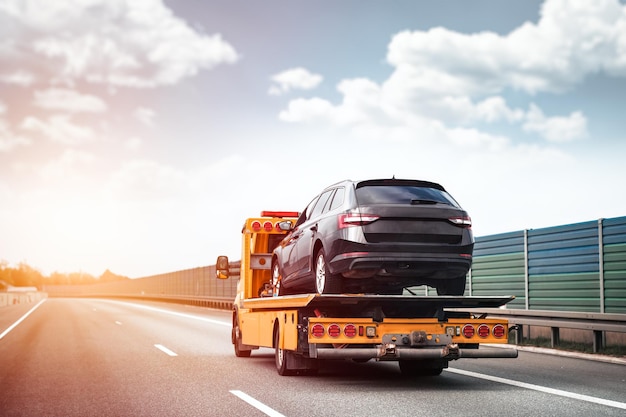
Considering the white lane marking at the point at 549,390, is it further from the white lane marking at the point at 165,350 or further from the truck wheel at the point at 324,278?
the white lane marking at the point at 165,350

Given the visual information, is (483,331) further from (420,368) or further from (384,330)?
(420,368)

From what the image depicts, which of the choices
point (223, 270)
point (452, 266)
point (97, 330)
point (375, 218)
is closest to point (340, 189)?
point (375, 218)

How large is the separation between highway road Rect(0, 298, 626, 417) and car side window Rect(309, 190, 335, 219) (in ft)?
7.66

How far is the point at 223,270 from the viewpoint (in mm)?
16172

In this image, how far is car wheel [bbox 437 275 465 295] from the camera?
1012 cm

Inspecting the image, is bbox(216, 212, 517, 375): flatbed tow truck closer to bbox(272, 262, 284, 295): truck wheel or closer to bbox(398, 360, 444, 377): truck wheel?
bbox(398, 360, 444, 377): truck wheel

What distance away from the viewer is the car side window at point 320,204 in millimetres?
11155

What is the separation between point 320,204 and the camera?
37.4 feet

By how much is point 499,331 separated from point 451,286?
2.71 ft

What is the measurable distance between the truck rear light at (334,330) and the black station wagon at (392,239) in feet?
2.17

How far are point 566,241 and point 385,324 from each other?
24.4 feet

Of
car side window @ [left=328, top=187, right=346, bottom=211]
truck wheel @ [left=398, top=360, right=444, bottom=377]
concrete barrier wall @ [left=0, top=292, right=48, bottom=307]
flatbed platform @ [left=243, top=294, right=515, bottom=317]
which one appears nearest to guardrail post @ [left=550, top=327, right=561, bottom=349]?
truck wheel @ [left=398, top=360, right=444, bottom=377]

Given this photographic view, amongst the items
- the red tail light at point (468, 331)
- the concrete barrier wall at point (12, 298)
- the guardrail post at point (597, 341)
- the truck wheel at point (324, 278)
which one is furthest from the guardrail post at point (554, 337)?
the concrete barrier wall at point (12, 298)

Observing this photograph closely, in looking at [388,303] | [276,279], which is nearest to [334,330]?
[388,303]
